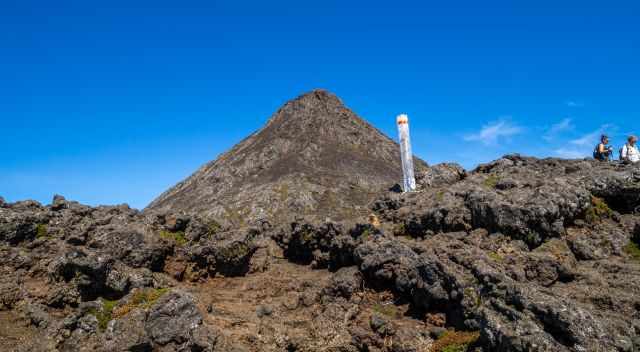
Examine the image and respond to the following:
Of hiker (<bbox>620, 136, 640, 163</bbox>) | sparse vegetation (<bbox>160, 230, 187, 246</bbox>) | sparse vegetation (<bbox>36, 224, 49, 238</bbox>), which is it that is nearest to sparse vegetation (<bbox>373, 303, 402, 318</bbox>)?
sparse vegetation (<bbox>160, 230, 187, 246</bbox>)

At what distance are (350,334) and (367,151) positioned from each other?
296ft

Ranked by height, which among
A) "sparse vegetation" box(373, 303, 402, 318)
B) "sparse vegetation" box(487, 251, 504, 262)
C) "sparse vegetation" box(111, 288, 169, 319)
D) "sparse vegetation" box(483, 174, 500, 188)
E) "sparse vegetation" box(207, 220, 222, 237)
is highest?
"sparse vegetation" box(483, 174, 500, 188)

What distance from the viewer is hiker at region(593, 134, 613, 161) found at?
79.5 ft

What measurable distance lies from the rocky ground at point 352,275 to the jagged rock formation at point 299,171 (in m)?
43.8

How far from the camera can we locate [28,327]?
13719mm

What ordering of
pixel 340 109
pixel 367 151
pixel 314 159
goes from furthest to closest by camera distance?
1. pixel 340 109
2. pixel 367 151
3. pixel 314 159

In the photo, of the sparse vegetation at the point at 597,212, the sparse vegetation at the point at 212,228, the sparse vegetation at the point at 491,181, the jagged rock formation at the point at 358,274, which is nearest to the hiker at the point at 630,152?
the jagged rock formation at the point at 358,274

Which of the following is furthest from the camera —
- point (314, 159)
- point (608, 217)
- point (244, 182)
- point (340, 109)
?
point (340, 109)

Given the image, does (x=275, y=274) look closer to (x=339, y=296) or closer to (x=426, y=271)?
(x=339, y=296)

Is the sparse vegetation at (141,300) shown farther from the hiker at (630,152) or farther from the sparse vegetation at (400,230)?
the hiker at (630,152)

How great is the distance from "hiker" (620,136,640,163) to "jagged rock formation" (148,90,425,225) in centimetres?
4159

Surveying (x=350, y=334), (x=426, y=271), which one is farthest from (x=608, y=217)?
(x=350, y=334)

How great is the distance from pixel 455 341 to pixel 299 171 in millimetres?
74521

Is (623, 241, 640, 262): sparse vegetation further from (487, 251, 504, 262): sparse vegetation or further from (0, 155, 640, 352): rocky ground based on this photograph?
(487, 251, 504, 262): sparse vegetation
